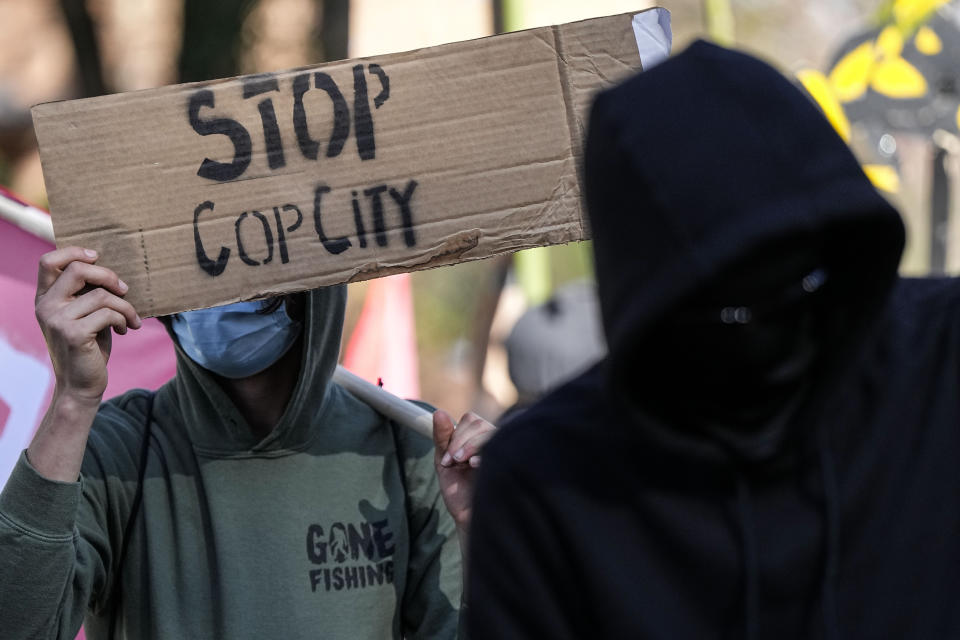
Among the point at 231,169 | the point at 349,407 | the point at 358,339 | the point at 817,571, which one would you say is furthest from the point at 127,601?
the point at 358,339

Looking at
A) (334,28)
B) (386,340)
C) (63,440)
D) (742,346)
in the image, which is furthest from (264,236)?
(334,28)

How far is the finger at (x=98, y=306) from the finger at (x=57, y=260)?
0.06 m

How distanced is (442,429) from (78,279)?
0.71 meters

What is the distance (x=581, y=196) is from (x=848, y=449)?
35.4 inches

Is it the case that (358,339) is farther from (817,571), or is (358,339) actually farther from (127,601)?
(817,571)

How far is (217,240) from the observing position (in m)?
2.13

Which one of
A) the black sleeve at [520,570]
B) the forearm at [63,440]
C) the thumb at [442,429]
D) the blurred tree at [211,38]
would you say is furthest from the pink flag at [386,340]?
the black sleeve at [520,570]

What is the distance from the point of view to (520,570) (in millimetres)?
1384

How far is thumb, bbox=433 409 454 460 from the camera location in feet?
7.73

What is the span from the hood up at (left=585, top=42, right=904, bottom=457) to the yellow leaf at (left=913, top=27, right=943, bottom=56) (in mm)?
8076

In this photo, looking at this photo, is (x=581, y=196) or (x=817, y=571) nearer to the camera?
(x=817, y=571)

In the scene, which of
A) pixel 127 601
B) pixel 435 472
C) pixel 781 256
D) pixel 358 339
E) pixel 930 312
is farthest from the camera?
pixel 358 339

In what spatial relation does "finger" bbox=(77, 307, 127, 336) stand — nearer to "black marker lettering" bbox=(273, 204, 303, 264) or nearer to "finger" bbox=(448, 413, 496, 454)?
"black marker lettering" bbox=(273, 204, 303, 264)

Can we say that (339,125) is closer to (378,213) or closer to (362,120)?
(362,120)
